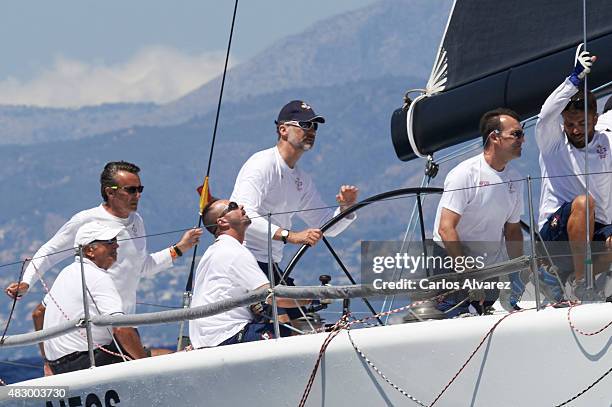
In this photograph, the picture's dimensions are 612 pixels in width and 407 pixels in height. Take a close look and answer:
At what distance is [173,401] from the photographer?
25.2ft

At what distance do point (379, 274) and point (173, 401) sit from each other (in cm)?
128

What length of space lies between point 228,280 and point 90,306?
0.74 m

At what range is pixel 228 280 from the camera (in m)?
7.62

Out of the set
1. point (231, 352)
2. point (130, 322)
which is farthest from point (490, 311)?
point (130, 322)

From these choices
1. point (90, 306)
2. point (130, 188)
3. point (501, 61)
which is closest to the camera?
point (90, 306)

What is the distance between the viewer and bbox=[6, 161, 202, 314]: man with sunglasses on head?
8.02m

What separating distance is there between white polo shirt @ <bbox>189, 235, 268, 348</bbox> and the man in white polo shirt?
15.8 inches

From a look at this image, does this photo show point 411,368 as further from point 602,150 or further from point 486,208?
point 602,150

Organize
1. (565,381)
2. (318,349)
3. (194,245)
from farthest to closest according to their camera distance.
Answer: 1. (194,245)
2. (318,349)
3. (565,381)

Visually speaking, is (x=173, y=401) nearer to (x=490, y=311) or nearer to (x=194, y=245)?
(x=194, y=245)

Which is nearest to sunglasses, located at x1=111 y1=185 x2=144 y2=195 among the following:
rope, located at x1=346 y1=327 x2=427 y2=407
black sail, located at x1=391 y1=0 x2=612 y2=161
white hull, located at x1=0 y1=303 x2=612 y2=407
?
white hull, located at x1=0 y1=303 x2=612 y2=407

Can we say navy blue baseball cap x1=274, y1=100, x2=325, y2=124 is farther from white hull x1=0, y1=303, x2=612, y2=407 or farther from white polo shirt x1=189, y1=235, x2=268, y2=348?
white hull x1=0, y1=303, x2=612, y2=407

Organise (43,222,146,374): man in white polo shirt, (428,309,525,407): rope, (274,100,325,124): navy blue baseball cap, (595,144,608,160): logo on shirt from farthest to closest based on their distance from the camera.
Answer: (274,100,325,124): navy blue baseball cap
(43,222,146,374): man in white polo shirt
(595,144,608,160): logo on shirt
(428,309,525,407): rope

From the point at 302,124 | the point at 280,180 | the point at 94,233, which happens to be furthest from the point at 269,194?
the point at 94,233
